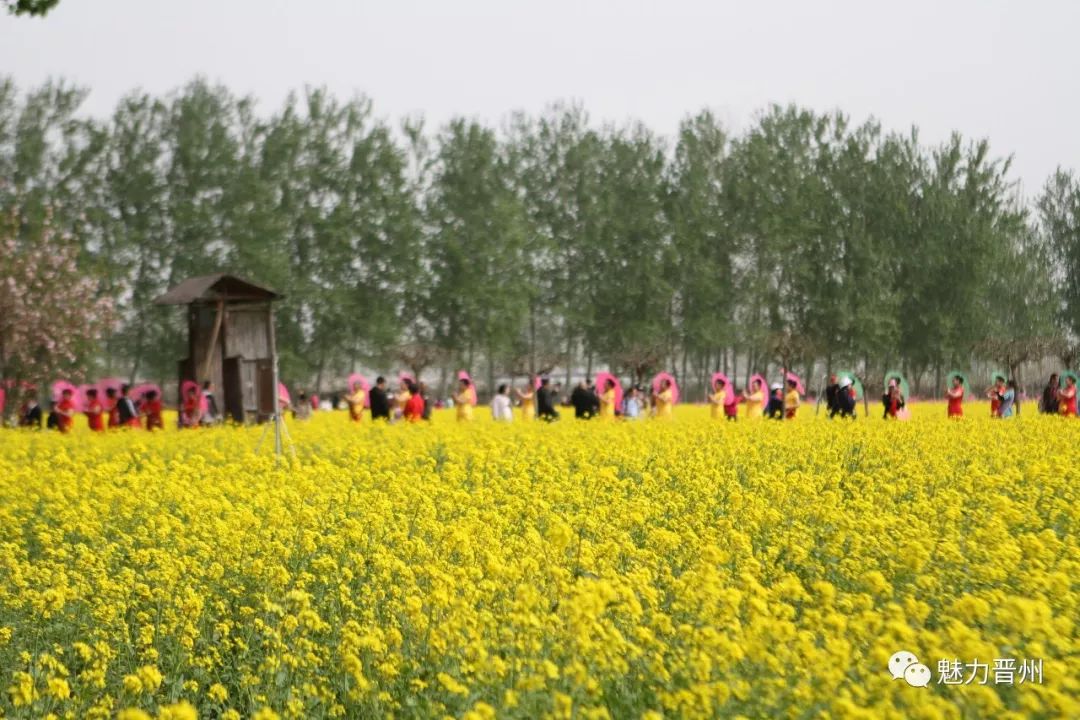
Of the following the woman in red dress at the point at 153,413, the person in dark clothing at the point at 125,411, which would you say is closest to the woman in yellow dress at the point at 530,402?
the woman in red dress at the point at 153,413

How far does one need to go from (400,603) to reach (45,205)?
45384 millimetres

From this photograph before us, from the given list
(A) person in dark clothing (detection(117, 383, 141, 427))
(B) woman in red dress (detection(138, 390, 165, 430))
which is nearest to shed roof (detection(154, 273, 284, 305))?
(A) person in dark clothing (detection(117, 383, 141, 427))

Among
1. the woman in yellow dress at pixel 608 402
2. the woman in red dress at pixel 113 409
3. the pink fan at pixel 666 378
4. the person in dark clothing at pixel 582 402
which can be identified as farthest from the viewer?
the pink fan at pixel 666 378

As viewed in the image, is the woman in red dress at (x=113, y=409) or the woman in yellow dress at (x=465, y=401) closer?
the woman in red dress at (x=113, y=409)

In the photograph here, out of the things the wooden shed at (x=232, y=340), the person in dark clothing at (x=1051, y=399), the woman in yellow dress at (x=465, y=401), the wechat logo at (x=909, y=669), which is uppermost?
the wooden shed at (x=232, y=340)

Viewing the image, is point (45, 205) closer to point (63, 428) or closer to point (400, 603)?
point (63, 428)

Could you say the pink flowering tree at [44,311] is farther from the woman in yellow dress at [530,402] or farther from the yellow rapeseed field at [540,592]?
the yellow rapeseed field at [540,592]

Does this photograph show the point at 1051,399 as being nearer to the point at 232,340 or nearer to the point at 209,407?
the point at 232,340

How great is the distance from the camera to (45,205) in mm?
49094

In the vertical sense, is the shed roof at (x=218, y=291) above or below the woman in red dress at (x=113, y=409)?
above

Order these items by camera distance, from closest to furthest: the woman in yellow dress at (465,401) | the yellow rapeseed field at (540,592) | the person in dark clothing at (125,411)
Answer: the yellow rapeseed field at (540,592)
the person in dark clothing at (125,411)
the woman in yellow dress at (465,401)

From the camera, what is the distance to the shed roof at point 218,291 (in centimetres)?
2747

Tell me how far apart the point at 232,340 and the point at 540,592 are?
21.6 metres

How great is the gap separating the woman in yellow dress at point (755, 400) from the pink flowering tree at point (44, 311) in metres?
23.0
